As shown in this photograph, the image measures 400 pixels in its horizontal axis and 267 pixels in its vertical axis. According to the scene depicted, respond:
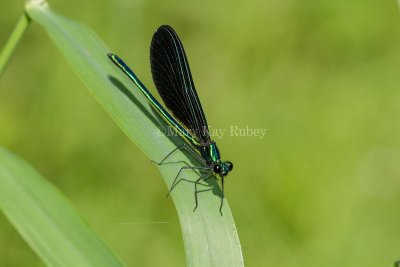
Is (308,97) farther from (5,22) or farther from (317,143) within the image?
(5,22)

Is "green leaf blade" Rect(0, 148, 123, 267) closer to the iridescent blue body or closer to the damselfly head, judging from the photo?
the iridescent blue body

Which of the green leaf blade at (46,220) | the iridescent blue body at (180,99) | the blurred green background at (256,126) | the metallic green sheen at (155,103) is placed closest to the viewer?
the green leaf blade at (46,220)

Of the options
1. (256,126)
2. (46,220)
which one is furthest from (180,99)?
(256,126)

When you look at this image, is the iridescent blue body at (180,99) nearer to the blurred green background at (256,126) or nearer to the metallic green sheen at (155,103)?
the metallic green sheen at (155,103)

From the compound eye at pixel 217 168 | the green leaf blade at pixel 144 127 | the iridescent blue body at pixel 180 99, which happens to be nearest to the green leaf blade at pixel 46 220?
the green leaf blade at pixel 144 127

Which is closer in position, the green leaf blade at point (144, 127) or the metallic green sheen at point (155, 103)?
the green leaf blade at point (144, 127)

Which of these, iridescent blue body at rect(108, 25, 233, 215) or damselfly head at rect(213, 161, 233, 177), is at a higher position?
iridescent blue body at rect(108, 25, 233, 215)

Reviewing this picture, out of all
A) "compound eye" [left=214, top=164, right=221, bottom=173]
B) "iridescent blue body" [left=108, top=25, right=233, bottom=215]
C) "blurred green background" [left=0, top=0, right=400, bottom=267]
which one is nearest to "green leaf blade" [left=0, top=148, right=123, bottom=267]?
"iridescent blue body" [left=108, top=25, right=233, bottom=215]
